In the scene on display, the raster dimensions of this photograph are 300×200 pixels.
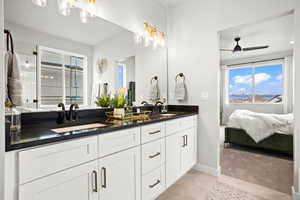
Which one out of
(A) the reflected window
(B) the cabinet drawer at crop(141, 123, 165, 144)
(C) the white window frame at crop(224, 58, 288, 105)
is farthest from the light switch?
A: (C) the white window frame at crop(224, 58, 288, 105)

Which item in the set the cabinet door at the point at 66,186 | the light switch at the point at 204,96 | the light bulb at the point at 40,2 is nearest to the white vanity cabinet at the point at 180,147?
the light switch at the point at 204,96

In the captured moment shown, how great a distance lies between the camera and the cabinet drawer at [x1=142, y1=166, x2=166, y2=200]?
1.42 m

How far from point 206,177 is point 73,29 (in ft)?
8.03

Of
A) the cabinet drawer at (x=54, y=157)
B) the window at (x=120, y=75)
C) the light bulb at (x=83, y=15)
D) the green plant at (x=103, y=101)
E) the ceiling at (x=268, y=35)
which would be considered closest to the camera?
the cabinet drawer at (x=54, y=157)

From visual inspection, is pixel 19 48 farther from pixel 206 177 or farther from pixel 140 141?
pixel 206 177

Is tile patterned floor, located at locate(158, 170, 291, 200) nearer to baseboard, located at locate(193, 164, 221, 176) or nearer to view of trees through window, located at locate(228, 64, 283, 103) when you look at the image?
baseboard, located at locate(193, 164, 221, 176)

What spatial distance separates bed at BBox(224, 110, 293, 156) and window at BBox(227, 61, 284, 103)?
2820 millimetres

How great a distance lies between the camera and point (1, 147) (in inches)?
26.7

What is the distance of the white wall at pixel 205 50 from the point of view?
2.09 m

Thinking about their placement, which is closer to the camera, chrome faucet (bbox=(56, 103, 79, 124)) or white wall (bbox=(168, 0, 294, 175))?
chrome faucet (bbox=(56, 103, 79, 124))

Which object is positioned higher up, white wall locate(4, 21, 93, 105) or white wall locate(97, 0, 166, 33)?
white wall locate(97, 0, 166, 33)

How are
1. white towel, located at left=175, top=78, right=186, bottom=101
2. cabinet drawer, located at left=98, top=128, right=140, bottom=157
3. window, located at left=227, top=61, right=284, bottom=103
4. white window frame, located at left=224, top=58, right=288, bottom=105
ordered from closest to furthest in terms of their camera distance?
1. cabinet drawer, located at left=98, top=128, right=140, bottom=157
2. white towel, located at left=175, top=78, right=186, bottom=101
3. white window frame, located at left=224, top=58, right=288, bottom=105
4. window, located at left=227, top=61, right=284, bottom=103

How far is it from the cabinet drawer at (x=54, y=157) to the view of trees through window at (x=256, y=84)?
247 inches

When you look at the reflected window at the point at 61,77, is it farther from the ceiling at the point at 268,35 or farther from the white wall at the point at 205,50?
the ceiling at the point at 268,35
